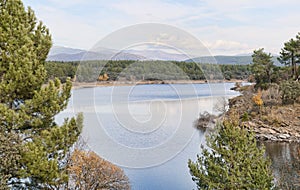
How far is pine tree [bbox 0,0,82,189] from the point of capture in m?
8.97

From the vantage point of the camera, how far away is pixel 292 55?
134 ft

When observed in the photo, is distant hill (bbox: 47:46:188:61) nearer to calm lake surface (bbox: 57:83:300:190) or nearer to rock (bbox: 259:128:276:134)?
calm lake surface (bbox: 57:83:300:190)

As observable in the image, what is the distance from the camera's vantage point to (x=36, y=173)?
8.91 m

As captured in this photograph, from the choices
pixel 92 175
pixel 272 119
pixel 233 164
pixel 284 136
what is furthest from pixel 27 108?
pixel 272 119

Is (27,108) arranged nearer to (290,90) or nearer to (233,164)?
(233,164)

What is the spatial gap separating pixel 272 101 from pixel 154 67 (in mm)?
15131

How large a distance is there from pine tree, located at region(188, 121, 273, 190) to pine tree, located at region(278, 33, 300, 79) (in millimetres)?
31846

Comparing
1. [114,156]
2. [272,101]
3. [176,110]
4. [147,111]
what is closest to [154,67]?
[147,111]

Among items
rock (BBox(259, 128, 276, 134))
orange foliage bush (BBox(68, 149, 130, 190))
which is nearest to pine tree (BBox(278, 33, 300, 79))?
rock (BBox(259, 128, 276, 134))

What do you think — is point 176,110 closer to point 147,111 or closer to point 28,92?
point 147,111

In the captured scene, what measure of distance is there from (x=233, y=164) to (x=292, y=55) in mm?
33474

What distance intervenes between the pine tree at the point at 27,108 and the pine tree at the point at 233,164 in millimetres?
4526

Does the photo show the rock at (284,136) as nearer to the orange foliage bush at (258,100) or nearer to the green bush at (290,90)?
the orange foliage bush at (258,100)

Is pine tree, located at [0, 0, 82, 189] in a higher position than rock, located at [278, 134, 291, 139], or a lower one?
higher
